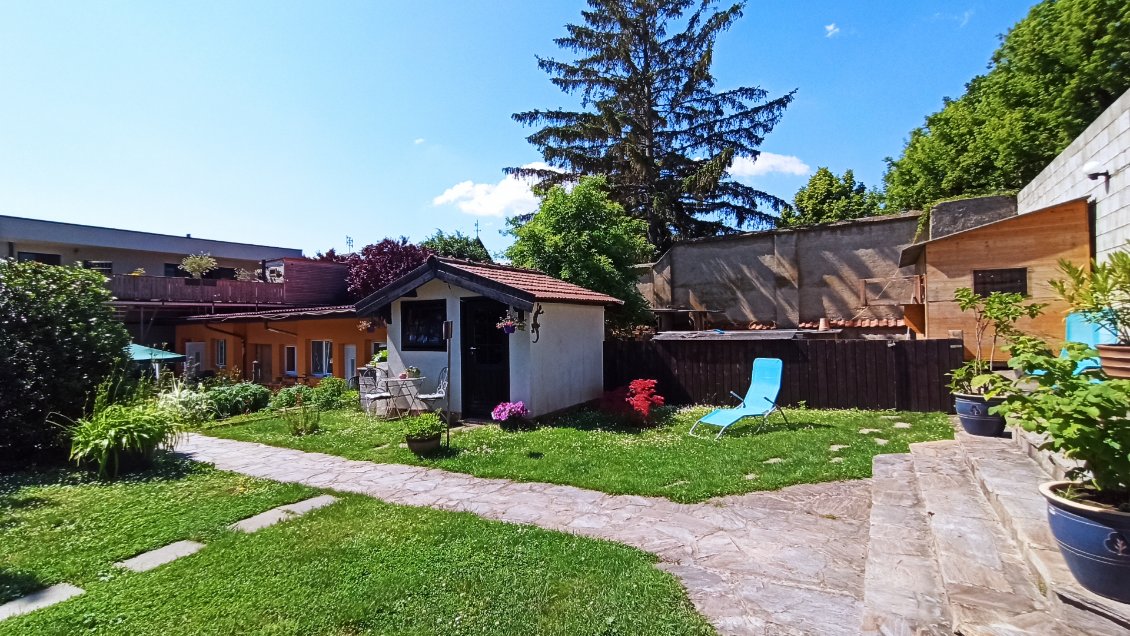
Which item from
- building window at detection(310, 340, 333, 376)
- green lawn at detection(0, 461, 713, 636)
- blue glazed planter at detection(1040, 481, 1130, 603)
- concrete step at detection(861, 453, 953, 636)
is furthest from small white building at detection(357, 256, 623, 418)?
blue glazed planter at detection(1040, 481, 1130, 603)

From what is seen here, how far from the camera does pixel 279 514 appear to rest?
5.09 meters

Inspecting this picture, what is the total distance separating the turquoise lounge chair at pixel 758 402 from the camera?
816cm

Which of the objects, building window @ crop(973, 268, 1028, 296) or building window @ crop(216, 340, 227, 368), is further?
building window @ crop(216, 340, 227, 368)

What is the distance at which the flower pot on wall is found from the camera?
3.59 m

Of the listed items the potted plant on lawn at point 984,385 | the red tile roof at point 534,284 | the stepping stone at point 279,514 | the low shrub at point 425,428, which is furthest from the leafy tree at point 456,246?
the potted plant on lawn at point 984,385

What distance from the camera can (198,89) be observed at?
27.5 feet

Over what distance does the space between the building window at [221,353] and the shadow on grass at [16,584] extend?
1601 cm

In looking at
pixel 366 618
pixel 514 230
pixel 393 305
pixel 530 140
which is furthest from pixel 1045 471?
pixel 530 140

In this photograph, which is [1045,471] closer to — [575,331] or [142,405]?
[575,331]

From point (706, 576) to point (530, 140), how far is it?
22.1m

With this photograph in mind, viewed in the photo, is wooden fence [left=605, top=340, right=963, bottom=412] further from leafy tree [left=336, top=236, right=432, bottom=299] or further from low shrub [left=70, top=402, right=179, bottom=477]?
leafy tree [left=336, top=236, right=432, bottom=299]

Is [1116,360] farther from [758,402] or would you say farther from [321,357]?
[321,357]

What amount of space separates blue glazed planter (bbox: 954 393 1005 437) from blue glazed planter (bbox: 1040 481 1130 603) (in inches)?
157

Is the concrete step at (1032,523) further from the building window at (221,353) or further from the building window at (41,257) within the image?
the building window at (41,257)
